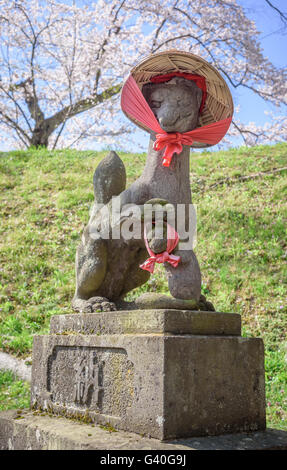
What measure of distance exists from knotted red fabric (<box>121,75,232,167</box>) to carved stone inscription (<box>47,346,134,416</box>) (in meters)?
1.09

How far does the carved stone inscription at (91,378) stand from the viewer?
228 cm

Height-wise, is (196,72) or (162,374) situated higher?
(196,72)

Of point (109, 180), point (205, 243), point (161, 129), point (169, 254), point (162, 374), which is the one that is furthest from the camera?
point (205, 243)

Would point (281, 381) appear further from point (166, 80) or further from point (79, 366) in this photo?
point (166, 80)

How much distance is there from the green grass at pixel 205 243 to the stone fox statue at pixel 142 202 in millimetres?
1680

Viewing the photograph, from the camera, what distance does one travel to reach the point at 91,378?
2471 millimetres

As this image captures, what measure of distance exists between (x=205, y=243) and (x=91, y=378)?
3.67 m

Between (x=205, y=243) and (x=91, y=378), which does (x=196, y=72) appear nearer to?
(x=91, y=378)

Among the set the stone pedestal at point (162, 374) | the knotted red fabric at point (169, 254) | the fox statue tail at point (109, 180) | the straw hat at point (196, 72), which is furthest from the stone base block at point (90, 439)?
the straw hat at point (196, 72)

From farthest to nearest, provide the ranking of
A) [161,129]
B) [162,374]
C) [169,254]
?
1. [161,129]
2. [169,254]
3. [162,374]

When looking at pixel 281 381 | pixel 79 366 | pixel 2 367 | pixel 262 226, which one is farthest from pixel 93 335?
pixel 262 226

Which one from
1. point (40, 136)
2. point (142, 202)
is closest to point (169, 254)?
point (142, 202)

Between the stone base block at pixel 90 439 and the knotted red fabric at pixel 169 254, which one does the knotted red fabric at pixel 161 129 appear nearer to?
the knotted red fabric at pixel 169 254

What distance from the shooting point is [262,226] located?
5.98 meters
